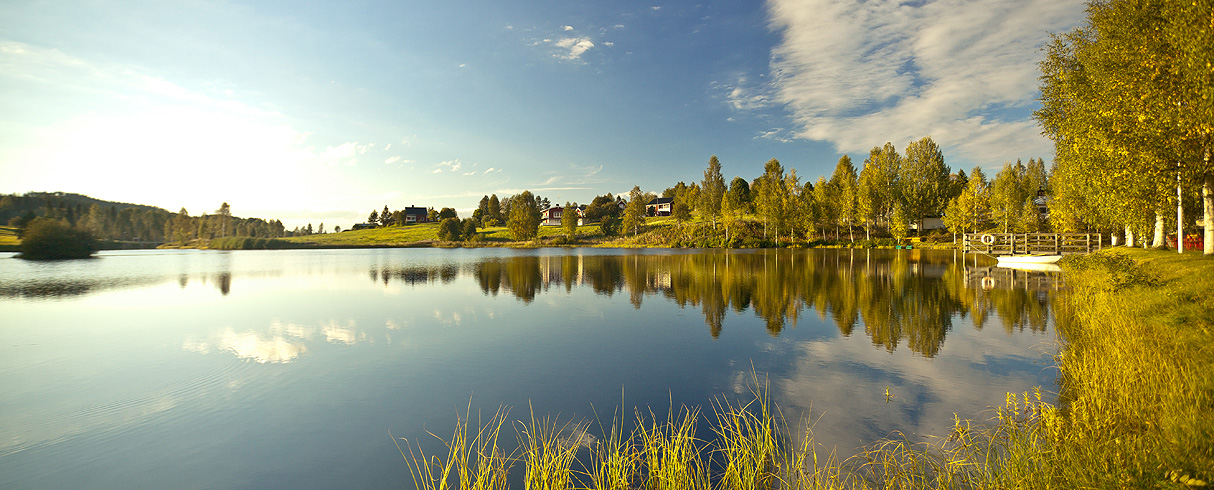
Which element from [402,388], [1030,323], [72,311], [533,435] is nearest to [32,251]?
[72,311]

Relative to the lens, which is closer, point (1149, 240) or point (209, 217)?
point (1149, 240)

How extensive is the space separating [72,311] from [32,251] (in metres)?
65.2

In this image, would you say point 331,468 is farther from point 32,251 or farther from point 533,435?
point 32,251

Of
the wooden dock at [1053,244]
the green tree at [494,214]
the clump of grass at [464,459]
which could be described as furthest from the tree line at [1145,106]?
the green tree at [494,214]

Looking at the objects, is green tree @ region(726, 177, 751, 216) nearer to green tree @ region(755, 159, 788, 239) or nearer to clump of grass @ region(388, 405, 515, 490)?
green tree @ region(755, 159, 788, 239)

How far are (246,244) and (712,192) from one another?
4252 inches

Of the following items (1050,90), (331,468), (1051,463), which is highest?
(1050,90)

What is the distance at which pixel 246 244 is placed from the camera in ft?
363

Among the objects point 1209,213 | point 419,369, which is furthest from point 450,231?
point 1209,213

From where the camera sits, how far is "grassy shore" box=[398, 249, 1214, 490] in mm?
4828

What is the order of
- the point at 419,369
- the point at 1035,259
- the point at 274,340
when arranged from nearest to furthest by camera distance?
the point at 419,369, the point at 274,340, the point at 1035,259

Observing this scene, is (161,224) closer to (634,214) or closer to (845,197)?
(634,214)

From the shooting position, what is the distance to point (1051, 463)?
5121 millimetres

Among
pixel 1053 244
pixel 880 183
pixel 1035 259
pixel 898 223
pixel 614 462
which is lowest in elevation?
pixel 614 462
